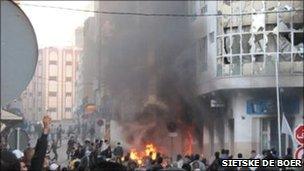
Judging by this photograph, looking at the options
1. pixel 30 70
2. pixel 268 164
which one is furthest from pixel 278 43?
pixel 30 70

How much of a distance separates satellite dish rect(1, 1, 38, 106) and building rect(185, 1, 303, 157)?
26.3 m

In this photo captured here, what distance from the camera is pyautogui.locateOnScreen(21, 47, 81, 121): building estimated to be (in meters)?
111

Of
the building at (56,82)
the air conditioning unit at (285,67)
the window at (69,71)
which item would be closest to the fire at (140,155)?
the air conditioning unit at (285,67)

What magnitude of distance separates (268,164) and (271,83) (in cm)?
2231

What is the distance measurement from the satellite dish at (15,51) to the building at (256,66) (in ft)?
86.2

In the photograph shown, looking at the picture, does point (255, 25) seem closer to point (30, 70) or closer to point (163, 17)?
point (163, 17)

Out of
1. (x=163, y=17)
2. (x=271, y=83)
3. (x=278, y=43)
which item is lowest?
(x=271, y=83)

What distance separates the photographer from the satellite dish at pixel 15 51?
322cm

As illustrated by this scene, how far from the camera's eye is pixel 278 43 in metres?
29.3

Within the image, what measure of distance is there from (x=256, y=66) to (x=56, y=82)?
90.1m

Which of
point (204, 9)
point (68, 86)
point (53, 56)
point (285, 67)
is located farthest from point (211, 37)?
point (53, 56)

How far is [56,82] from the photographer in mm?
117000

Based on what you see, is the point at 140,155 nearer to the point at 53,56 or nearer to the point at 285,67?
the point at 285,67

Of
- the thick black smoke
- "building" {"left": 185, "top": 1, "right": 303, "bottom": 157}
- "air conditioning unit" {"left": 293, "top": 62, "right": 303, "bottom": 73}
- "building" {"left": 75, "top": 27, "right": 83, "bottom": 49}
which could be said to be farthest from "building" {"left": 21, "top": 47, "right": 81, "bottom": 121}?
"air conditioning unit" {"left": 293, "top": 62, "right": 303, "bottom": 73}
